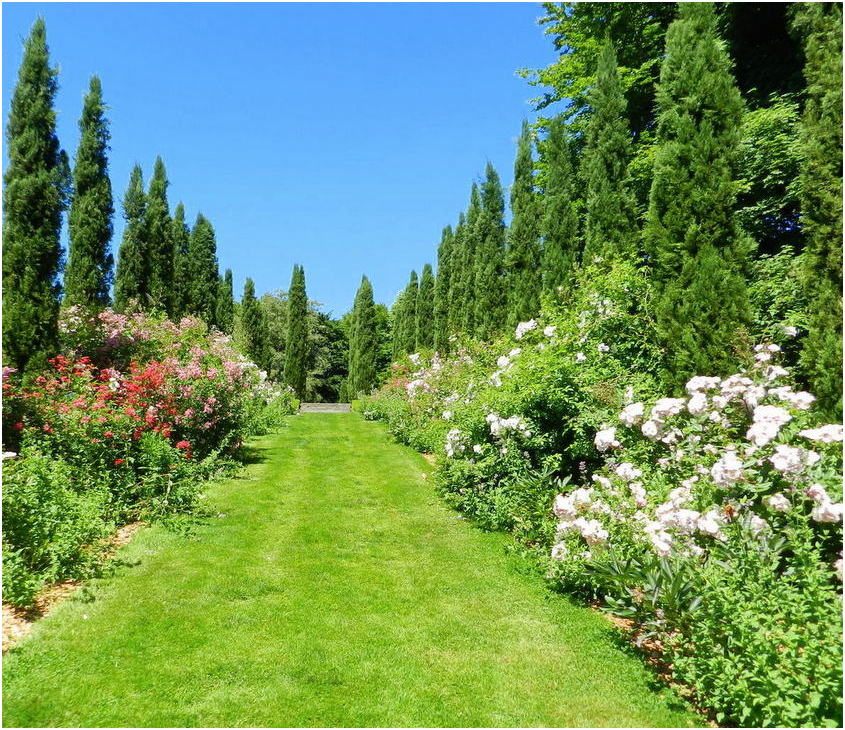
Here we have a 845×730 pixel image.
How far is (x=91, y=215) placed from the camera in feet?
39.2

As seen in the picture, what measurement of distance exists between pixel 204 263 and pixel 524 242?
14.8m

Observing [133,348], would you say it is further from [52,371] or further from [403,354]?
[403,354]

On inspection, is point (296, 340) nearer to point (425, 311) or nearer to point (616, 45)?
point (425, 311)

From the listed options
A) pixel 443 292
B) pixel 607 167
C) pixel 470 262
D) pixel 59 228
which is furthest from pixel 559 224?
pixel 443 292

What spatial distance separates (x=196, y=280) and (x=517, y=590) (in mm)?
21839

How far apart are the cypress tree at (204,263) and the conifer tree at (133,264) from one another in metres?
7.26

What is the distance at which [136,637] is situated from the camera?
4145 mm

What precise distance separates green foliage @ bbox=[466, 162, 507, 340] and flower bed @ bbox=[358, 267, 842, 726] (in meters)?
9.72

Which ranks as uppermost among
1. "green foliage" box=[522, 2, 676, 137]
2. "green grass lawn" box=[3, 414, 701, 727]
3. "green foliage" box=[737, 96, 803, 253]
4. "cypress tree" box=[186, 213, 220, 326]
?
"green foliage" box=[522, 2, 676, 137]

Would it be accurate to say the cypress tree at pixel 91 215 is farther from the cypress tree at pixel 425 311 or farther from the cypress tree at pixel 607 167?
the cypress tree at pixel 425 311

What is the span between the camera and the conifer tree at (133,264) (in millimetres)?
14683

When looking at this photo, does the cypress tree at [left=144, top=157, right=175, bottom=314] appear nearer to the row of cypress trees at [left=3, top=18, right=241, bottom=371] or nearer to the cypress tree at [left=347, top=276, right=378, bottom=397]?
the row of cypress trees at [left=3, top=18, right=241, bottom=371]

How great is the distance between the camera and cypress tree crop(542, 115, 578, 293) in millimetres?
13195

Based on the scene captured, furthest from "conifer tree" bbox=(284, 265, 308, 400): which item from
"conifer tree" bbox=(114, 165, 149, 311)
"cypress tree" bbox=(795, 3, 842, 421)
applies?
"cypress tree" bbox=(795, 3, 842, 421)
